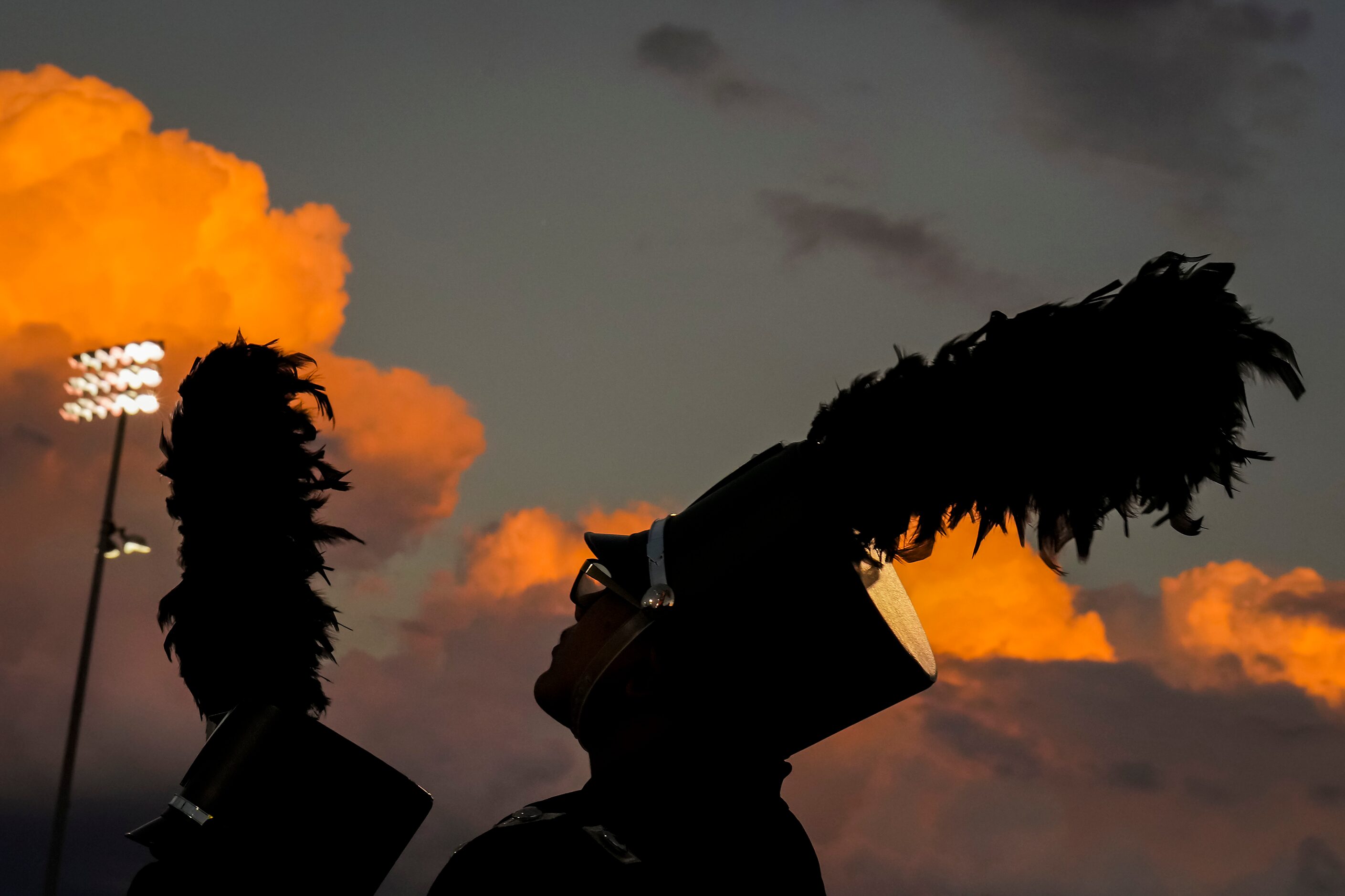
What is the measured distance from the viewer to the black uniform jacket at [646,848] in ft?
9.70

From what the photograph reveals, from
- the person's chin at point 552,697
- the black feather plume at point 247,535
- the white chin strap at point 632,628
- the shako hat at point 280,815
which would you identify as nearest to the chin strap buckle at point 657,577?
the white chin strap at point 632,628

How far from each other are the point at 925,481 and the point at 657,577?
2.49ft

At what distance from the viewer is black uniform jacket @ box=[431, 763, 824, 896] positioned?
2.96 m

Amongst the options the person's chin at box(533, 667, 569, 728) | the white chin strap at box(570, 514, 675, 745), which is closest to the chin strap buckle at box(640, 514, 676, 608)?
the white chin strap at box(570, 514, 675, 745)

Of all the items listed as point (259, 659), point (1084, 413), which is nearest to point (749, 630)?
point (1084, 413)

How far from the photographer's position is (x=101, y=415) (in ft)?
65.4

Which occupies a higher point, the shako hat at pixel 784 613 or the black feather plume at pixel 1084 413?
the black feather plume at pixel 1084 413

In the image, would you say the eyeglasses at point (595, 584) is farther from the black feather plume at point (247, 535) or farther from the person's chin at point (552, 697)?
the black feather plume at point (247, 535)

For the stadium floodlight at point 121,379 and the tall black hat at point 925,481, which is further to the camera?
the stadium floodlight at point 121,379

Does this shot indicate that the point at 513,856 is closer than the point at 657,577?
Yes

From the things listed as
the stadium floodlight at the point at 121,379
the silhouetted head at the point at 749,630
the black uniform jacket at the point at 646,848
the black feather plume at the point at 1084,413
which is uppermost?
the stadium floodlight at the point at 121,379

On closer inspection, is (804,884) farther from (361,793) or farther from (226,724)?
(226,724)

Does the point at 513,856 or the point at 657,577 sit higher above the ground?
the point at 657,577

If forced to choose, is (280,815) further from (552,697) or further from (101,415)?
(101,415)
